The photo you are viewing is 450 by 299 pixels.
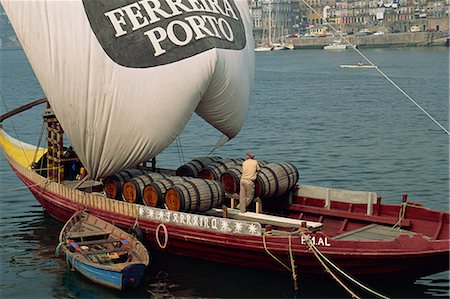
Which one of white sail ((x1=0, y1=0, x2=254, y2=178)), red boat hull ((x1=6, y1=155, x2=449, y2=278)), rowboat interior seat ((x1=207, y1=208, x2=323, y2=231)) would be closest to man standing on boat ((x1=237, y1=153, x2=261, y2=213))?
rowboat interior seat ((x1=207, y1=208, x2=323, y2=231))

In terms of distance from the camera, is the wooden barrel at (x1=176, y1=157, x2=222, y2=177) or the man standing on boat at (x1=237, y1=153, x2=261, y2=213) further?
the wooden barrel at (x1=176, y1=157, x2=222, y2=177)

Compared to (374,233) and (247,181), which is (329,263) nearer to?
(374,233)

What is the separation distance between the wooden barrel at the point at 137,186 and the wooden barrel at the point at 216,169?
5.25 ft

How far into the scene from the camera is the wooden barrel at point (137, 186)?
21.3 meters

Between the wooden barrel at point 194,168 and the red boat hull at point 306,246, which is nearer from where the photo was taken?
the red boat hull at point 306,246

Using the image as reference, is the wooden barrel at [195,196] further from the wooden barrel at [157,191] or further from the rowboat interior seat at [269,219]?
the rowboat interior seat at [269,219]

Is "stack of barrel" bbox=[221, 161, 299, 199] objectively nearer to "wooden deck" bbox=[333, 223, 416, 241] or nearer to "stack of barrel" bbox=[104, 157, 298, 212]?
"stack of barrel" bbox=[104, 157, 298, 212]

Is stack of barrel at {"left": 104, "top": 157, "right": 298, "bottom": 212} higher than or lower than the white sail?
lower

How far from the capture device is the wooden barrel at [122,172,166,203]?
21.3 metres

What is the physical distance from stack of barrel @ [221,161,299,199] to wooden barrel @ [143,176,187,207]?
158 cm

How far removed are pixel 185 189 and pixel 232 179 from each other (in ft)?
6.62

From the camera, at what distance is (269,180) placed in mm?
21297

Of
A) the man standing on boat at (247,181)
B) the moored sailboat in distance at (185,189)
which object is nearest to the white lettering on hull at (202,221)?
the moored sailboat in distance at (185,189)

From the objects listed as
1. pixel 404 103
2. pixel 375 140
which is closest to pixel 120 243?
pixel 375 140
